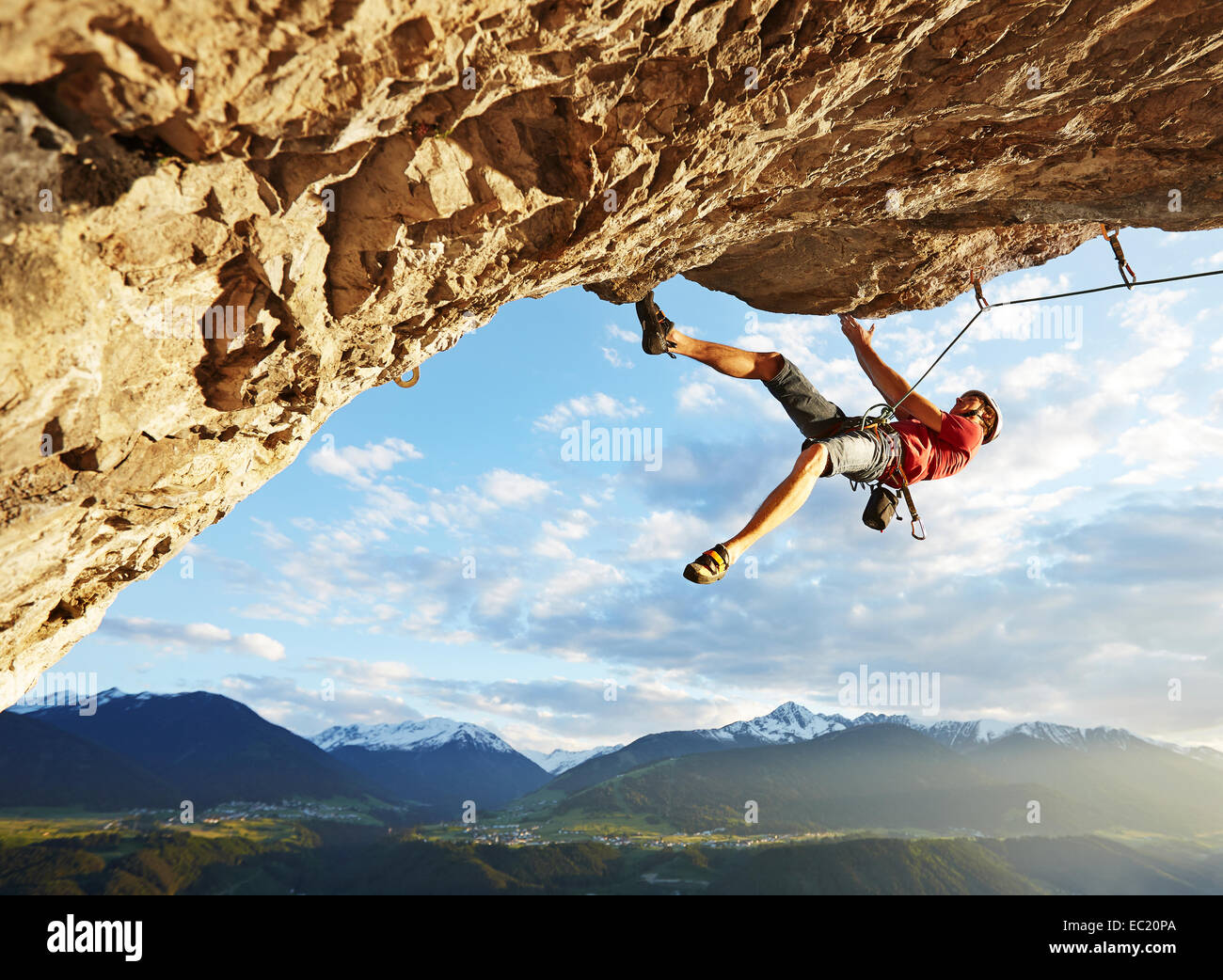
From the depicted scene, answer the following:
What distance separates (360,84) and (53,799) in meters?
76.4

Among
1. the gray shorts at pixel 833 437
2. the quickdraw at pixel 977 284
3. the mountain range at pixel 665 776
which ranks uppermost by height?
the quickdraw at pixel 977 284

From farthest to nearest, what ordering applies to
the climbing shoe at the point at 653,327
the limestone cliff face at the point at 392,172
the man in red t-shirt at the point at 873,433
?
the climbing shoe at the point at 653,327
the man in red t-shirt at the point at 873,433
the limestone cliff face at the point at 392,172

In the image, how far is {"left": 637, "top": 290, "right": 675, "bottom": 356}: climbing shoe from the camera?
5.75 m

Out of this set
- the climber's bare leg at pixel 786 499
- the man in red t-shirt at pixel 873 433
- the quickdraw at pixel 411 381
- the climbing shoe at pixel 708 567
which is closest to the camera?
the climbing shoe at pixel 708 567

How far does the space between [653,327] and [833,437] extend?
1.89 metres

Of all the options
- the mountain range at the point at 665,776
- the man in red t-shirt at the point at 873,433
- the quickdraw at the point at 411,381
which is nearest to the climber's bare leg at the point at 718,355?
the man in red t-shirt at the point at 873,433

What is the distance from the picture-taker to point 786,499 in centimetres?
464

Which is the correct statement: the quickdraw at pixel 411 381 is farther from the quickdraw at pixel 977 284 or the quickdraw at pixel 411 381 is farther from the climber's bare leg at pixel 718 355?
the quickdraw at pixel 977 284

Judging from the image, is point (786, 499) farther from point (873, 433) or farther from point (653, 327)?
point (653, 327)

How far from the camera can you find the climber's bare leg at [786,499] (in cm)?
436

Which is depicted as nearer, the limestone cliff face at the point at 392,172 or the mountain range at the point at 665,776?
the limestone cliff face at the point at 392,172

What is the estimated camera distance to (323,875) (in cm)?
5012

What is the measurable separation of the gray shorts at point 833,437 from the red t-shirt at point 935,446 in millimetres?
231
